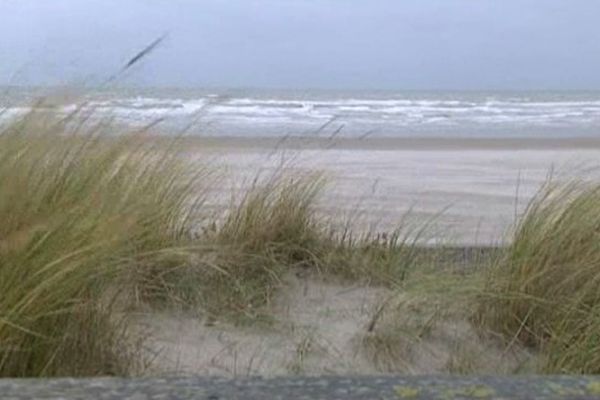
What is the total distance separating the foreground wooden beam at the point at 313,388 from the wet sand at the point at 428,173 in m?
2.45

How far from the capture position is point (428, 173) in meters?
12.7

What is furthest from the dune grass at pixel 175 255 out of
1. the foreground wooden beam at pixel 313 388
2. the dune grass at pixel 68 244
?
the foreground wooden beam at pixel 313 388

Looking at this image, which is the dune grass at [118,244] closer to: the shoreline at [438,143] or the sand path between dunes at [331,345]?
the sand path between dunes at [331,345]

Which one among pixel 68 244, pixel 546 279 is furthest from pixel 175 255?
pixel 546 279

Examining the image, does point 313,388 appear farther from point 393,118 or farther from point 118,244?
point 393,118

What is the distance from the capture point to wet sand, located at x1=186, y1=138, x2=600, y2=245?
553 centimetres

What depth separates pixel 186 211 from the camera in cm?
382

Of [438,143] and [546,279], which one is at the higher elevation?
[546,279]

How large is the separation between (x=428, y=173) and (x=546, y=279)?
9.58 meters

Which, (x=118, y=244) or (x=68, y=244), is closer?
(x=68, y=244)

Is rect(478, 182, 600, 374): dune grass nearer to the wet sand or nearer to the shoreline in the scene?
the wet sand

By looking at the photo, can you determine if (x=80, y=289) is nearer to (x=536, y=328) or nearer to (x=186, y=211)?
(x=186, y=211)

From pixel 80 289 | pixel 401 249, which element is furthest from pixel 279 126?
pixel 80 289

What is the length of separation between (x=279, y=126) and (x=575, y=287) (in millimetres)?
20654
